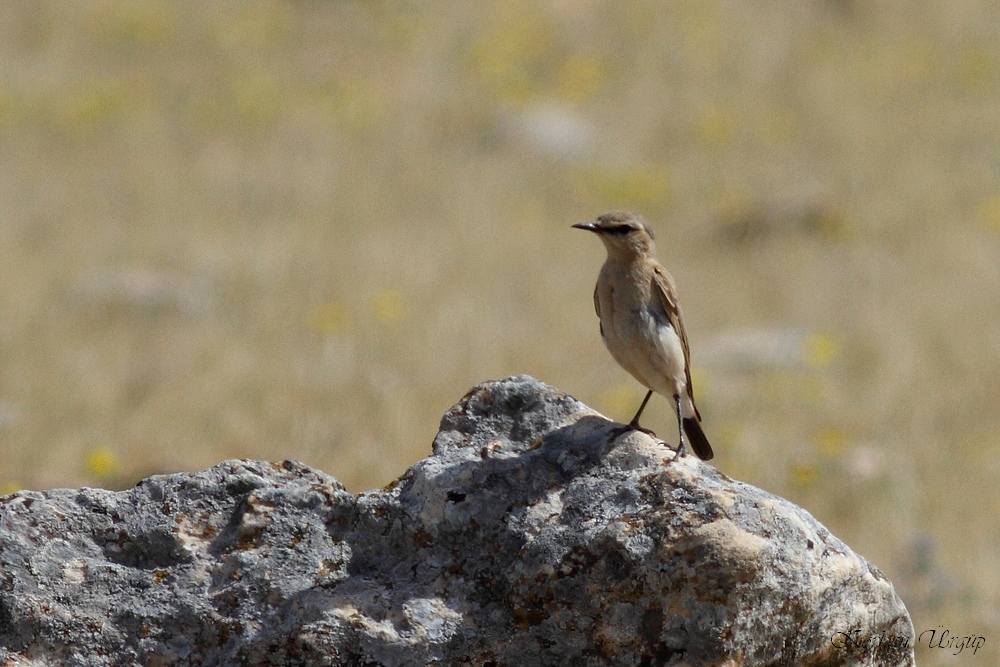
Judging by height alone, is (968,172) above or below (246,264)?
above

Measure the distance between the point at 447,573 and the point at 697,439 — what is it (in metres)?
1.87

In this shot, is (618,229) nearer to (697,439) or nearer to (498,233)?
(697,439)

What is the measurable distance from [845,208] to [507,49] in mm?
6329

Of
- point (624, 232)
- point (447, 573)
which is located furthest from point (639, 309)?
point (447, 573)

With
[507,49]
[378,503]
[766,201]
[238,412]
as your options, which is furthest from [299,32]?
[378,503]

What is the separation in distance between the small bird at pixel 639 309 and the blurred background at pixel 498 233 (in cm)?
212

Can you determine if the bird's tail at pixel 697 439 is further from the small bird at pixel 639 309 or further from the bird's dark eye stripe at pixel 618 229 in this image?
the bird's dark eye stripe at pixel 618 229

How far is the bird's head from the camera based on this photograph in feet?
14.6

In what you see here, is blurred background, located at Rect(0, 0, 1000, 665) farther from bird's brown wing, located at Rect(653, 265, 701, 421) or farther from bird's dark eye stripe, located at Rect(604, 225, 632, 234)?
bird's dark eye stripe, located at Rect(604, 225, 632, 234)

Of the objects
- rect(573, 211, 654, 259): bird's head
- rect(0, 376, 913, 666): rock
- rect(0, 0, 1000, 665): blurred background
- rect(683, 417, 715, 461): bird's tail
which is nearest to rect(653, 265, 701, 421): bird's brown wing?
rect(573, 211, 654, 259): bird's head

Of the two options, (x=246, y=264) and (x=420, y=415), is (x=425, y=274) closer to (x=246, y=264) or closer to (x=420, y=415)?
(x=246, y=264)

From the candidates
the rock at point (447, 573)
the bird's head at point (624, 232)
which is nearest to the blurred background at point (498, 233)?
the rock at point (447, 573)

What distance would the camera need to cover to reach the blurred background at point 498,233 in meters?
7.45

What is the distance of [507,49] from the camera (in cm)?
1730
